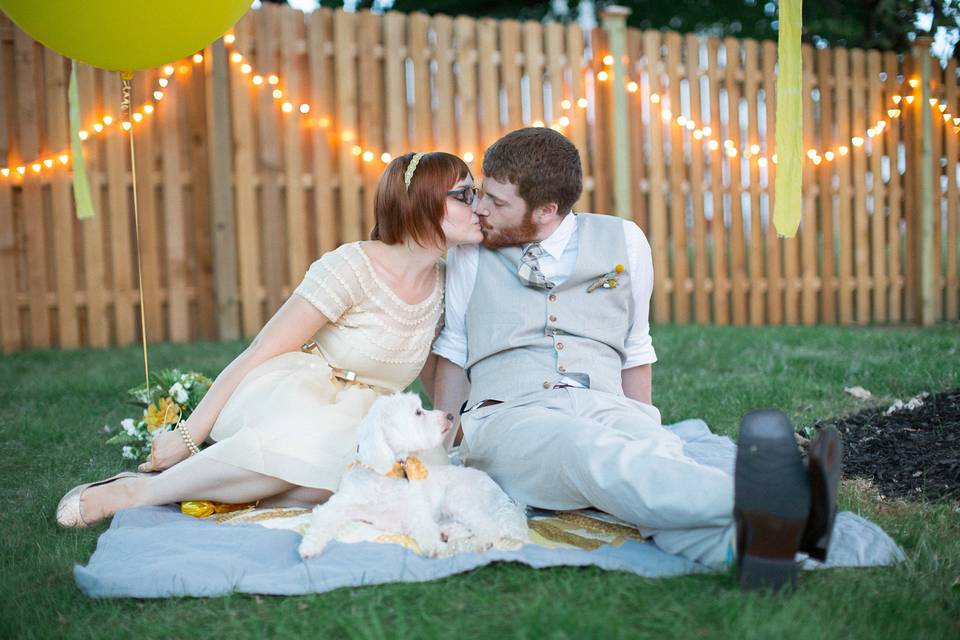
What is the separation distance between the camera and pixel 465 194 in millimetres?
3227

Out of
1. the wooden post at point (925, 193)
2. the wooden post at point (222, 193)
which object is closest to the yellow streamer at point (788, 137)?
the wooden post at point (222, 193)

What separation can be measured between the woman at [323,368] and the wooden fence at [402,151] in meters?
3.67

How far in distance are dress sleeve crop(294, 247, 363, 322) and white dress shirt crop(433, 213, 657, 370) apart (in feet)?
1.20

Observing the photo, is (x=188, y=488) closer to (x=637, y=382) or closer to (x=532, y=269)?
(x=532, y=269)

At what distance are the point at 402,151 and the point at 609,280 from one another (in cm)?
432

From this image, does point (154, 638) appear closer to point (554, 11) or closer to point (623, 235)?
point (623, 235)

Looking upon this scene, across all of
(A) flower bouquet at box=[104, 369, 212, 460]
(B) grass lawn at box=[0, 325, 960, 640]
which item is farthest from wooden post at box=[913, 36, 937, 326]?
(A) flower bouquet at box=[104, 369, 212, 460]

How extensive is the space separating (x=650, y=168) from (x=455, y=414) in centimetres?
480

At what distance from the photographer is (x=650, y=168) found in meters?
7.73

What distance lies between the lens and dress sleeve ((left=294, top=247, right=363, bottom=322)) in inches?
128

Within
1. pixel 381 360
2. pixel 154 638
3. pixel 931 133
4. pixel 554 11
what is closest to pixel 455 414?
pixel 381 360

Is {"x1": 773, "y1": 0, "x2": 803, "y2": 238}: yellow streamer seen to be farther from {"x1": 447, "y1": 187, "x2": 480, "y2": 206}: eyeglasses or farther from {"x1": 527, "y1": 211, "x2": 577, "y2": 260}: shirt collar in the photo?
{"x1": 447, "y1": 187, "x2": 480, "y2": 206}: eyeglasses

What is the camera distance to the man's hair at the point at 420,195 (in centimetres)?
320

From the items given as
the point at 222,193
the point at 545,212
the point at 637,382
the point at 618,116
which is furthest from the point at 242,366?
the point at 618,116
